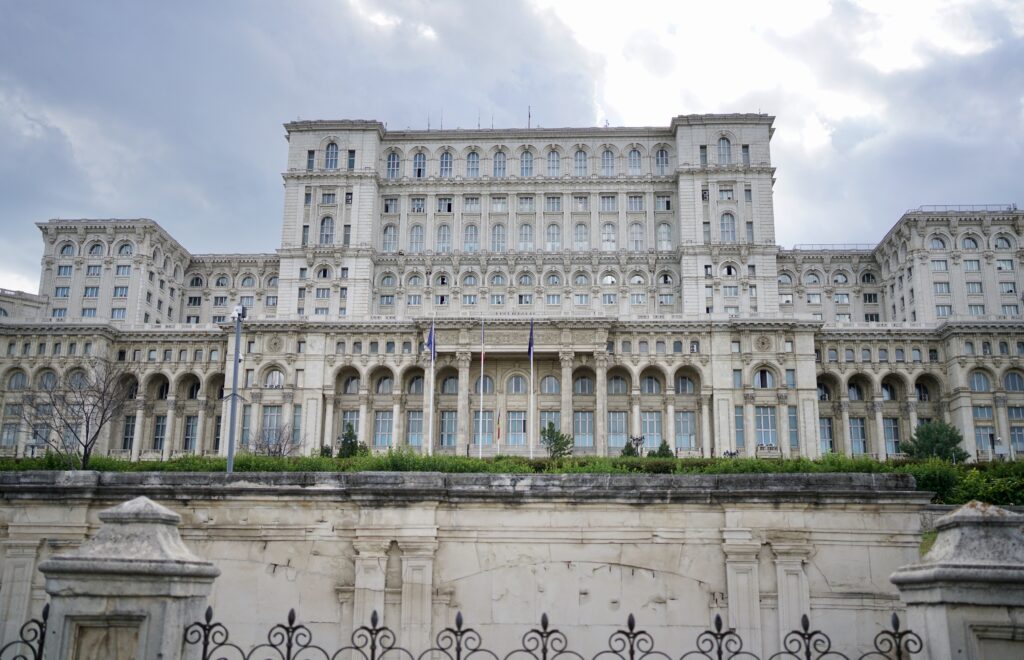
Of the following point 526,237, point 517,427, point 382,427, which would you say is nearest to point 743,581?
point 517,427

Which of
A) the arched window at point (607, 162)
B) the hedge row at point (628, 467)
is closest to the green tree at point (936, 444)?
the hedge row at point (628, 467)

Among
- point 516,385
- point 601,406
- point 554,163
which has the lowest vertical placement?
point 601,406

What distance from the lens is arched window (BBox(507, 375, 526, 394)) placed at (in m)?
78.8

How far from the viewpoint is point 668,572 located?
14336 mm

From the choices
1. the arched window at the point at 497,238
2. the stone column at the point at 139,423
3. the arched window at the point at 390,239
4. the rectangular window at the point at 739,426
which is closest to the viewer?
the rectangular window at the point at 739,426

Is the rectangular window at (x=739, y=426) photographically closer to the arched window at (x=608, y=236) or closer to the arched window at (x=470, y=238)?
the arched window at (x=608, y=236)

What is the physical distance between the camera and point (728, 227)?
291ft

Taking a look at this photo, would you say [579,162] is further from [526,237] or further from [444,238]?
[444,238]

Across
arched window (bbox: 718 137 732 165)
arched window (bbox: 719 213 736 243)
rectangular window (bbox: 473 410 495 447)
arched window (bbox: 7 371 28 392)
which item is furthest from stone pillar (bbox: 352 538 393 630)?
arched window (bbox: 718 137 732 165)

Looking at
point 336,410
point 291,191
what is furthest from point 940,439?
point 291,191

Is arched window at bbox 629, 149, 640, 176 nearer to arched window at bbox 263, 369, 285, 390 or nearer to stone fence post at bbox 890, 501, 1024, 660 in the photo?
arched window at bbox 263, 369, 285, 390

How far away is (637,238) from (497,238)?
14.5 meters

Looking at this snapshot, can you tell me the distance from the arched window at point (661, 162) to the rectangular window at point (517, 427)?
32.1m

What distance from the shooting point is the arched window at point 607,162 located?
311 ft
